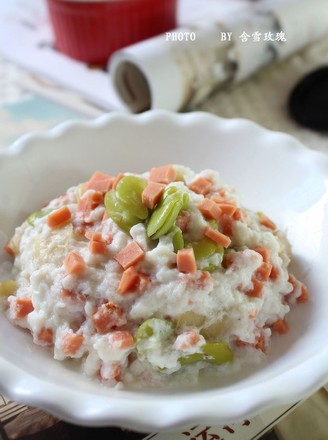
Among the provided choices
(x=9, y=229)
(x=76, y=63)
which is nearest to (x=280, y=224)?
(x=9, y=229)

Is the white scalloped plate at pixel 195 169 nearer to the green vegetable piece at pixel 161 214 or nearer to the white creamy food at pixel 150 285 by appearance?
the white creamy food at pixel 150 285

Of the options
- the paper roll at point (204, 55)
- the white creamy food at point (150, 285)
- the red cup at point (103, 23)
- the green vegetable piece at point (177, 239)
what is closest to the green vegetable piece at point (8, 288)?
the white creamy food at point (150, 285)

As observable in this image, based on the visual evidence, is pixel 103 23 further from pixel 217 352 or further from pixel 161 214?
pixel 217 352

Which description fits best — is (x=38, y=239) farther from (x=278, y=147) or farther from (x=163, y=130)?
(x=278, y=147)

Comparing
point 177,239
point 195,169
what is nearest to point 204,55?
point 195,169

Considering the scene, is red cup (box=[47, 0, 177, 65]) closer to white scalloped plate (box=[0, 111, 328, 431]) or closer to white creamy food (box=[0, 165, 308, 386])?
white scalloped plate (box=[0, 111, 328, 431])

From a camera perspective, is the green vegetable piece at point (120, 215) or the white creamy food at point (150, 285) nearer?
the white creamy food at point (150, 285)
